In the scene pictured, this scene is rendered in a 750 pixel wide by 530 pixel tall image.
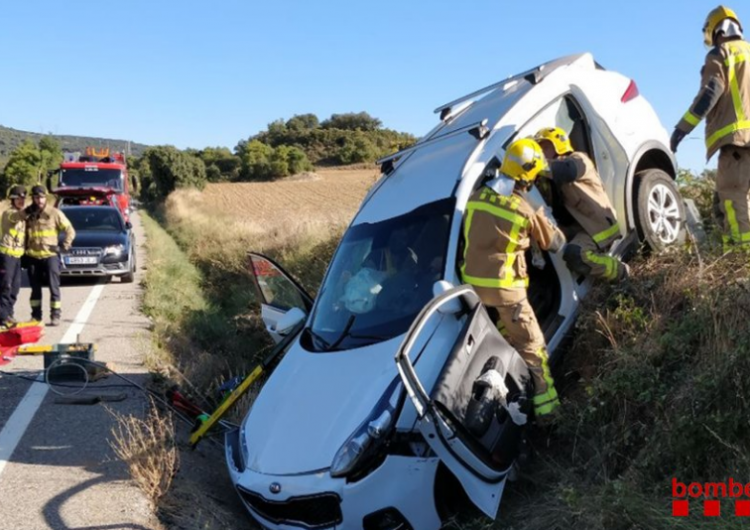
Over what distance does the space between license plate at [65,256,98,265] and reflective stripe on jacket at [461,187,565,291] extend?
10.2 meters

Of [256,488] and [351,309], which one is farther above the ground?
[351,309]

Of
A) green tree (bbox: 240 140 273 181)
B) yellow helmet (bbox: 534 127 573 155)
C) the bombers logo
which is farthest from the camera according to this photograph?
green tree (bbox: 240 140 273 181)

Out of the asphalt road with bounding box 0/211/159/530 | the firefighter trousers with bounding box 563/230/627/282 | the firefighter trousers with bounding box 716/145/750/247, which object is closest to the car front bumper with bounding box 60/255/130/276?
the asphalt road with bounding box 0/211/159/530

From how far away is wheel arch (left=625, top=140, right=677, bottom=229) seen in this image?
6.07 meters

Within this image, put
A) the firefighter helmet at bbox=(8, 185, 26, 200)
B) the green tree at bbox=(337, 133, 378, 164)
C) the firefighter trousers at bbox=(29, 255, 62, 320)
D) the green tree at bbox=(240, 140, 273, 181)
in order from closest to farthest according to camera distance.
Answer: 1. the firefighter helmet at bbox=(8, 185, 26, 200)
2. the firefighter trousers at bbox=(29, 255, 62, 320)
3. the green tree at bbox=(337, 133, 378, 164)
4. the green tree at bbox=(240, 140, 273, 181)

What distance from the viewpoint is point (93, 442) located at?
5805 mm

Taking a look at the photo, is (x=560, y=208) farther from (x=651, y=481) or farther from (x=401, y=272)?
(x=651, y=481)

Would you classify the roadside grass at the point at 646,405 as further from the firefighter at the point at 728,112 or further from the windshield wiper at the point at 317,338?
the windshield wiper at the point at 317,338

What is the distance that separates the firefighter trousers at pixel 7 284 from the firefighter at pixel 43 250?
1.35ft

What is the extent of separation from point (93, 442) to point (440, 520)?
9.83 feet

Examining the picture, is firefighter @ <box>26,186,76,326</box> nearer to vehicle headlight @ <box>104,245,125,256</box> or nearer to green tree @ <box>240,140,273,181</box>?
vehicle headlight @ <box>104,245,125,256</box>

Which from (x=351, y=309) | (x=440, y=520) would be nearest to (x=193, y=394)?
(x=351, y=309)

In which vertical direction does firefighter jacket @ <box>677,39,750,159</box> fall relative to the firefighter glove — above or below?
above

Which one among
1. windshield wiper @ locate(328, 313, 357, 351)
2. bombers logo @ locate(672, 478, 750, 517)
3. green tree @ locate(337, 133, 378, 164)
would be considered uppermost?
green tree @ locate(337, 133, 378, 164)
